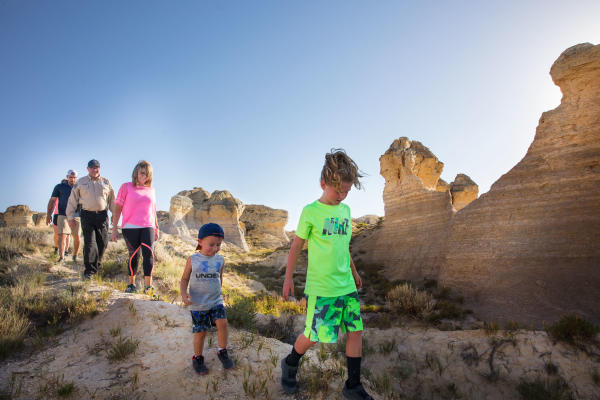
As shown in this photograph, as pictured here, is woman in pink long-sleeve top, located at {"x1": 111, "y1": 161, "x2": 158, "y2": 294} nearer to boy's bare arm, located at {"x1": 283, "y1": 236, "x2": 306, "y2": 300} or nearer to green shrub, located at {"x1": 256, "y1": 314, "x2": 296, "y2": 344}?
green shrub, located at {"x1": 256, "y1": 314, "x2": 296, "y2": 344}

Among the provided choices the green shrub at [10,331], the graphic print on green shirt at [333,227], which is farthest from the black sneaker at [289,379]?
the green shrub at [10,331]

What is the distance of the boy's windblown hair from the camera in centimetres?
246

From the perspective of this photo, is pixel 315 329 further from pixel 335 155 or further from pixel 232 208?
pixel 232 208

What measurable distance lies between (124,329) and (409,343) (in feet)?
15.3

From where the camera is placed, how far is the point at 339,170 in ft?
8.04

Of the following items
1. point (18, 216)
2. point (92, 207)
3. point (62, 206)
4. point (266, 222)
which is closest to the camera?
point (92, 207)

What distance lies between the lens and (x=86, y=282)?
516 cm

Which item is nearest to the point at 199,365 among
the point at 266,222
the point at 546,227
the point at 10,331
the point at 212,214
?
the point at 10,331

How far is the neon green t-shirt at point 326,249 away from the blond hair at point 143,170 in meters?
3.52

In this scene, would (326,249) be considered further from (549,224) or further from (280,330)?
(549,224)

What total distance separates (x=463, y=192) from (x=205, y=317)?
24102 millimetres

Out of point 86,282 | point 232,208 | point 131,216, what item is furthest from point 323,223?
point 232,208

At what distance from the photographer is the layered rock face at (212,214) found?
101 feet

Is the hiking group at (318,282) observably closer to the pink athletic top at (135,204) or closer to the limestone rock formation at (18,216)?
the pink athletic top at (135,204)
